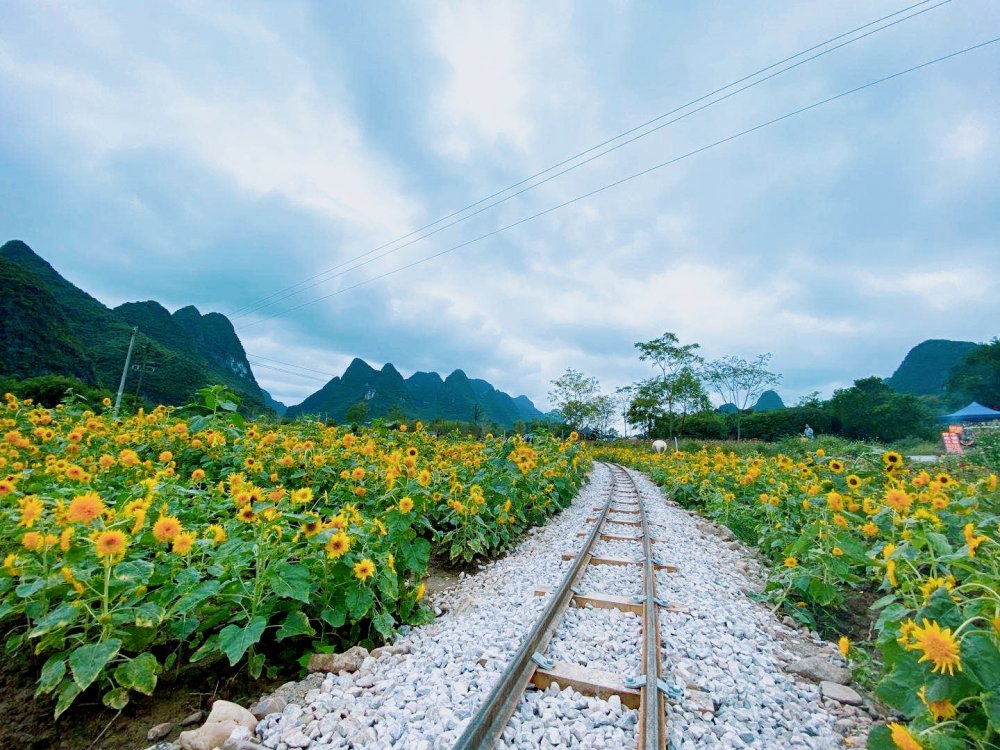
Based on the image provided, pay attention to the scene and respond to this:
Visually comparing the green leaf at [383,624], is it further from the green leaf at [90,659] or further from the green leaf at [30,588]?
the green leaf at [30,588]

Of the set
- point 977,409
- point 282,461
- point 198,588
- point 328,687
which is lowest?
point 328,687

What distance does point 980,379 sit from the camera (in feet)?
129

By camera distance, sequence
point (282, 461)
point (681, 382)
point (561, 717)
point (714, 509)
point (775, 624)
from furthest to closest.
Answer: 1. point (681, 382)
2. point (714, 509)
3. point (282, 461)
4. point (775, 624)
5. point (561, 717)

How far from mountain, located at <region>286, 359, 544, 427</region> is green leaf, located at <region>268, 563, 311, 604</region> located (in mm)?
70786

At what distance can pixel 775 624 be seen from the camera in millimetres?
3354

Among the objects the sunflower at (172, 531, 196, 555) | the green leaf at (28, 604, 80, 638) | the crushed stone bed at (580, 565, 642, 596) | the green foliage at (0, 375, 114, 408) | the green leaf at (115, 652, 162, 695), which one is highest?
the green foliage at (0, 375, 114, 408)

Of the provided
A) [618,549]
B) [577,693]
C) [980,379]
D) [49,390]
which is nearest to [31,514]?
[577,693]

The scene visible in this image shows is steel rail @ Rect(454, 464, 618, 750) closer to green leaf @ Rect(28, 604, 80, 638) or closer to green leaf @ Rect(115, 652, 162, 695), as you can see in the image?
green leaf @ Rect(115, 652, 162, 695)

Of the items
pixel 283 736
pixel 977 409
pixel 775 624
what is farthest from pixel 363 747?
pixel 977 409

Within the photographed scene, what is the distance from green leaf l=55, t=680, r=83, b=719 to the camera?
1793 mm

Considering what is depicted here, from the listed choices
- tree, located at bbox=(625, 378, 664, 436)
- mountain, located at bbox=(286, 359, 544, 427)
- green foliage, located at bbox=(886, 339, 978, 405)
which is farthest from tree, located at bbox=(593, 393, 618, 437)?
green foliage, located at bbox=(886, 339, 978, 405)

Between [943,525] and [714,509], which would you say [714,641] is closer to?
[943,525]

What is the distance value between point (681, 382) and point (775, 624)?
129 feet

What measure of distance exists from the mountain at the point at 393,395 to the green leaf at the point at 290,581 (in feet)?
232
